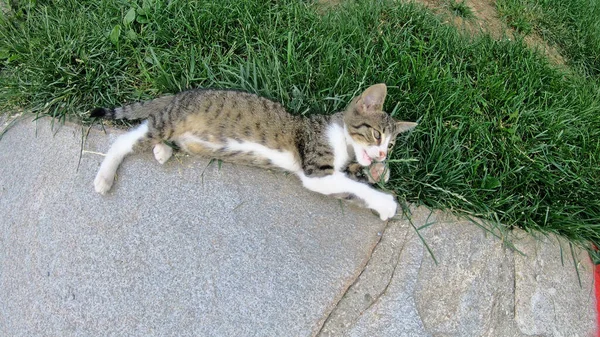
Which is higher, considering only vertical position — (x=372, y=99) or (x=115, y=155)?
(x=372, y=99)

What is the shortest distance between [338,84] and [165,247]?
5.19 ft

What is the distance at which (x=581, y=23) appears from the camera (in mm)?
4547

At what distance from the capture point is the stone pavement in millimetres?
2232

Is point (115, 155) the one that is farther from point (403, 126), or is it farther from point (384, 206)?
point (403, 126)

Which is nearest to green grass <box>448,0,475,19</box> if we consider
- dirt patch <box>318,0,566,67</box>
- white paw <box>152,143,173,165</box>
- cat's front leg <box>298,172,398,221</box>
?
dirt patch <box>318,0,566,67</box>

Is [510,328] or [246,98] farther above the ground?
[246,98]

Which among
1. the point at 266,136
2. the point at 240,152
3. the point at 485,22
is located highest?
the point at 485,22

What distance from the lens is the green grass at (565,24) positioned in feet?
14.2

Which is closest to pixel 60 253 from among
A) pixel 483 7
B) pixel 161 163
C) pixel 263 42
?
pixel 161 163

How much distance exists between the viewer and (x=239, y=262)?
2.34 meters

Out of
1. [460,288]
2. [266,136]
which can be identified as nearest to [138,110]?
[266,136]

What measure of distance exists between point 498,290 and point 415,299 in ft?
1.79

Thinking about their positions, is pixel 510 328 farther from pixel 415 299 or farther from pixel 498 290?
pixel 415 299

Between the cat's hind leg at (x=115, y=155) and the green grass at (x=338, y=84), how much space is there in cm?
40
